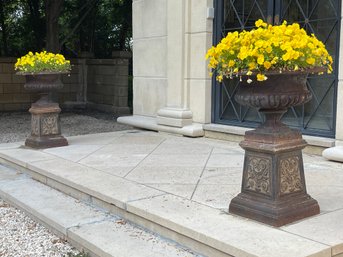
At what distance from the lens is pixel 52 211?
188 inches

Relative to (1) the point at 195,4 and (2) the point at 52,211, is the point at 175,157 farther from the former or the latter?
(1) the point at 195,4

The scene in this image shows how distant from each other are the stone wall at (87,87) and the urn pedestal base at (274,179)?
1111 cm

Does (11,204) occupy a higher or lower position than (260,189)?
lower

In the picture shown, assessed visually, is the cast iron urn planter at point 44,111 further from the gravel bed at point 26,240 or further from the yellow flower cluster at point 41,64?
the gravel bed at point 26,240

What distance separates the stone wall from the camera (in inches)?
576

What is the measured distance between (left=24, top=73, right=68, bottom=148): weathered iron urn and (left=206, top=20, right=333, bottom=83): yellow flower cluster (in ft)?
13.2

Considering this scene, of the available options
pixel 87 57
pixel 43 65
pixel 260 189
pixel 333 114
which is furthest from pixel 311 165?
pixel 87 57

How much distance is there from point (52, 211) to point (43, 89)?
2.59 metres

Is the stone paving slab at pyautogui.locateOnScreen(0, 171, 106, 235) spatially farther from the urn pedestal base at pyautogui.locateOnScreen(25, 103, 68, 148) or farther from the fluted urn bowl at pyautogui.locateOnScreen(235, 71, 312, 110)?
the fluted urn bowl at pyautogui.locateOnScreen(235, 71, 312, 110)

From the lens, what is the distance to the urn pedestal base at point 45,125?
272 inches

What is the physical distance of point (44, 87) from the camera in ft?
22.4

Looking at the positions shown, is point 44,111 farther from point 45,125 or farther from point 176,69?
point 176,69

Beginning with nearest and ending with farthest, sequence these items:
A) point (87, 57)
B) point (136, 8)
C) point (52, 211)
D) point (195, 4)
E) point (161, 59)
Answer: point (52, 211) < point (195, 4) < point (161, 59) < point (136, 8) < point (87, 57)

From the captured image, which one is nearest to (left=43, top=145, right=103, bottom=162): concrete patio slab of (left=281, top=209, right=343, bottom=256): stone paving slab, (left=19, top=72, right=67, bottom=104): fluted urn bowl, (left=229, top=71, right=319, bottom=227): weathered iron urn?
(left=19, top=72, right=67, bottom=104): fluted urn bowl
